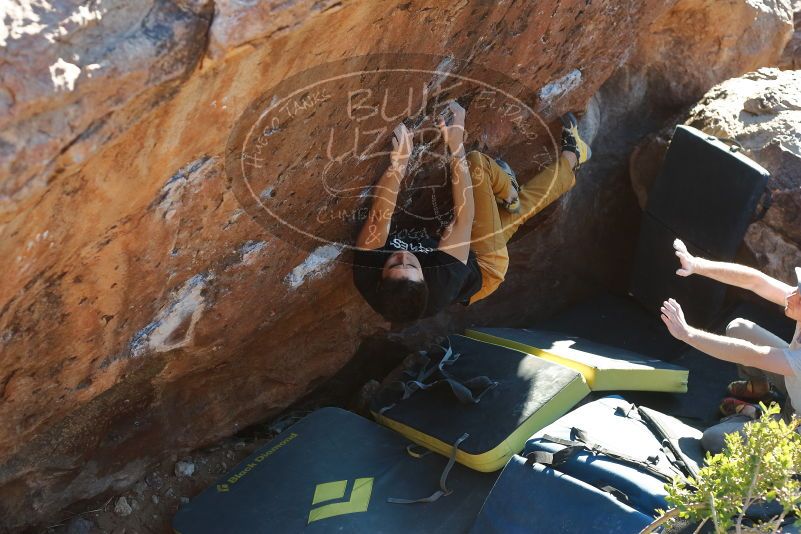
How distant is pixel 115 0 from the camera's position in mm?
1787

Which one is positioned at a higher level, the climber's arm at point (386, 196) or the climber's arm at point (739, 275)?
the climber's arm at point (386, 196)

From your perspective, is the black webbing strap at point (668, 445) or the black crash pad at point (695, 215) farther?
the black crash pad at point (695, 215)

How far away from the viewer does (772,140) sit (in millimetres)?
3809

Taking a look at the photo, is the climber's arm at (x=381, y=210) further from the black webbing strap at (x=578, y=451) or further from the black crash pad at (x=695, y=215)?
the black crash pad at (x=695, y=215)

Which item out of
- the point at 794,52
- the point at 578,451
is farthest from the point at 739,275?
the point at 794,52

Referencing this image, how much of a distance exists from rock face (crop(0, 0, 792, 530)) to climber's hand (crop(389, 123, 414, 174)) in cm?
4

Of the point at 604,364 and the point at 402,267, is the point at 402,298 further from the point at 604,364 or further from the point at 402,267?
the point at 604,364

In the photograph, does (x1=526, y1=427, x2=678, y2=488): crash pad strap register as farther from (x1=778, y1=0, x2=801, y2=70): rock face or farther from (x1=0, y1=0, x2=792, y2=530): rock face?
(x1=778, y1=0, x2=801, y2=70): rock face

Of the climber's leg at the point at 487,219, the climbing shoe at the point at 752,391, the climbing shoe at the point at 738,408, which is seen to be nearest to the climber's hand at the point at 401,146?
the climber's leg at the point at 487,219

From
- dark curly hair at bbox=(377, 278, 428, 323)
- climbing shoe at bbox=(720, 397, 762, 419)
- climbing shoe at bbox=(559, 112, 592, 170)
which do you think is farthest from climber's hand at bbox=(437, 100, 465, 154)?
climbing shoe at bbox=(720, 397, 762, 419)

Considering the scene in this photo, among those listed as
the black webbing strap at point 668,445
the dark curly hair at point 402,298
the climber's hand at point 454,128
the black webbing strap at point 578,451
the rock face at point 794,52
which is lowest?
the black webbing strap at point 668,445

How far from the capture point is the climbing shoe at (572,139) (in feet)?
12.7

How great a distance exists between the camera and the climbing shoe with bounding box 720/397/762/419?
3.18 metres

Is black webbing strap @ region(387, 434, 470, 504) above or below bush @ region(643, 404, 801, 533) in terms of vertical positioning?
below
